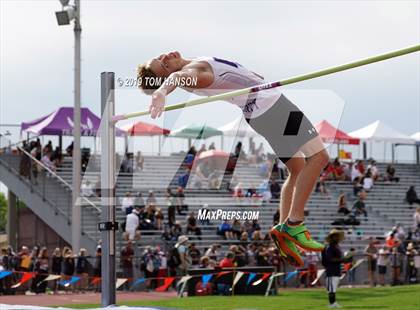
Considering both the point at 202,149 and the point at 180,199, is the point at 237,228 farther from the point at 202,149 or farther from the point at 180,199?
the point at 202,149

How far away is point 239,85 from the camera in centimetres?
595

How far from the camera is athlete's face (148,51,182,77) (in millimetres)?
5926

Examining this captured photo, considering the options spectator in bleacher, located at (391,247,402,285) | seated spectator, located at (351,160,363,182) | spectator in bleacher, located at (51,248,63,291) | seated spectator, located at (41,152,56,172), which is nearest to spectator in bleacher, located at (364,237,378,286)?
spectator in bleacher, located at (391,247,402,285)

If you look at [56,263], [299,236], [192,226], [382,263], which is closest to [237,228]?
[192,226]

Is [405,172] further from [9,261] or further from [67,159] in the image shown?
[9,261]

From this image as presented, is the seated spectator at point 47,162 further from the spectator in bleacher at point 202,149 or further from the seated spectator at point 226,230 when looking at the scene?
the spectator in bleacher at point 202,149

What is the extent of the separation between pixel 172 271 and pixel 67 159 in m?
4.97

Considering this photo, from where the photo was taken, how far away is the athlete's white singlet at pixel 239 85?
580 cm

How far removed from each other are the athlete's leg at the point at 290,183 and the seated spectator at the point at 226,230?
11.2 m

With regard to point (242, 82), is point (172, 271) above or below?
below

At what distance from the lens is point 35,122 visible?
21688 millimetres

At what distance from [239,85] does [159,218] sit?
1160 centimetres

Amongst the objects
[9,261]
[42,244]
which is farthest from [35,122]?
[9,261]

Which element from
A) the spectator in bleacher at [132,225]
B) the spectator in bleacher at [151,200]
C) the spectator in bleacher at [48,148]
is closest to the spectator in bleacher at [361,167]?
the spectator in bleacher at [151,200]
